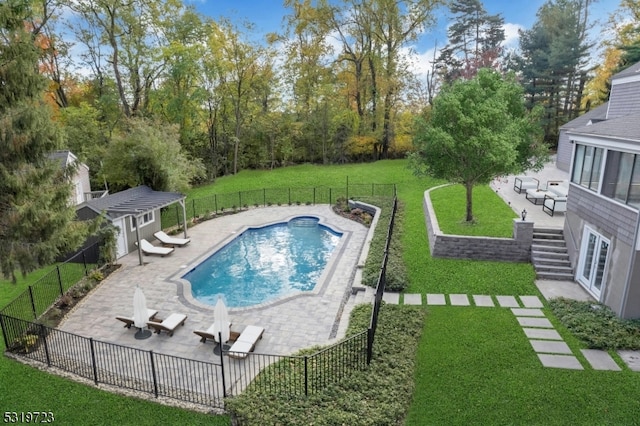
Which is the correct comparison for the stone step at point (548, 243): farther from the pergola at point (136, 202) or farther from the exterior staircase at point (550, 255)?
the pergola at point (136, 202)

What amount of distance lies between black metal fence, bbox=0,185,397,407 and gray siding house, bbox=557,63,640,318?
636 cm

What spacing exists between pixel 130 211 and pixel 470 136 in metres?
13.3

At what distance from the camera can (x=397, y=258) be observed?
1355 cm

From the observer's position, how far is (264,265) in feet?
51.6

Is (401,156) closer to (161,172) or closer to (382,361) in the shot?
(161,172)

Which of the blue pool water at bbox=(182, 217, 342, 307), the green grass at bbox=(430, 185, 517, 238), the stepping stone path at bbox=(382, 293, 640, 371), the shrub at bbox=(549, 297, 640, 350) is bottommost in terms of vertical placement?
the blue pool water at bbox=(182, 217, 342, 307)

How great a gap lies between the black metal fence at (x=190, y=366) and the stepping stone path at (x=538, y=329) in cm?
316

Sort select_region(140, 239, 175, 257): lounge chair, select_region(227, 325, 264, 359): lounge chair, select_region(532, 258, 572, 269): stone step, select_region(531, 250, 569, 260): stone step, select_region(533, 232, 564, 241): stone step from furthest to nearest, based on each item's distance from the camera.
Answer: select_region(140, 239, 175, 257): lounge chair < select_region(533, 232, 564, 241): stone step < select_region(531, 250, 569, 260): stone step < select_region(532, 258, 572, 269): stone step < select_region(227, 325, 264, 359): lounge chair

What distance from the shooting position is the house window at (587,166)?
35.8 ft

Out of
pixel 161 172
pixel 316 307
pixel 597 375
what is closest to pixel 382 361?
pixel 316 307

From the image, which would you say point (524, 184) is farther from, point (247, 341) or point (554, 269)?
point (247, 341)

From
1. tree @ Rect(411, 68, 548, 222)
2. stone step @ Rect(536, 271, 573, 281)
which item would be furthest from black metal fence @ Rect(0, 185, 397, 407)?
tree @ Rect(411, 68, 548, 222)

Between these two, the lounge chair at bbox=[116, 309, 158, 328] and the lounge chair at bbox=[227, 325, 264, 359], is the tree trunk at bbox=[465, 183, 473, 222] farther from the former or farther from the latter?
the lounge chair at bbox=[116, 309, 158, 328]

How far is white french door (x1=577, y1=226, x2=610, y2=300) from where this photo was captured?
10.4 metres
